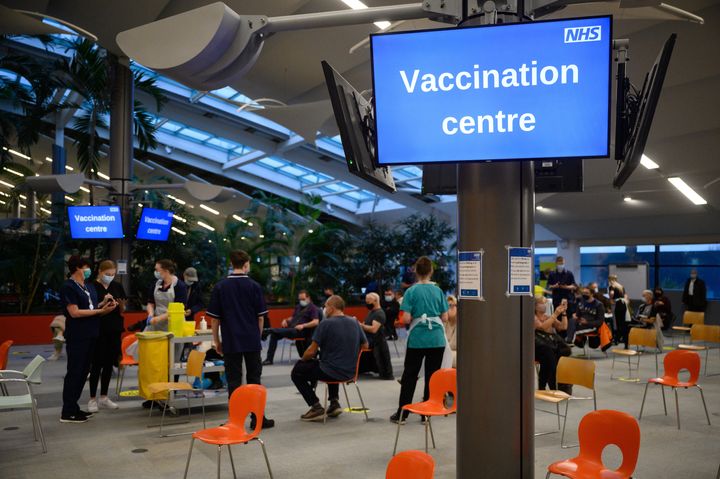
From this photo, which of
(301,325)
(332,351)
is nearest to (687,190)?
(301,325)

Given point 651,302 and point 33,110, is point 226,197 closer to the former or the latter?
point 33,110

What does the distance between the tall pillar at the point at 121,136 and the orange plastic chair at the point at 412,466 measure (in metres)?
11.4

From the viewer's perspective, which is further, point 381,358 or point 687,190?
point 687,190

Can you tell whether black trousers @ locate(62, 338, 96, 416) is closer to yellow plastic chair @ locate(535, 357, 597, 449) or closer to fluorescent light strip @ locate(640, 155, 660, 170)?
yellow plastic chair @ locate(535, 357, 597, 449)

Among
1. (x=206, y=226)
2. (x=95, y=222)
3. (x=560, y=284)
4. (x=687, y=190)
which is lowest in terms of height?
(x=560, y=284)

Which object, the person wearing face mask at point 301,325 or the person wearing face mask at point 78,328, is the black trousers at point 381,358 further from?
the person wearing face mask at point 78,328

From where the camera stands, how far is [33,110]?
540 inches

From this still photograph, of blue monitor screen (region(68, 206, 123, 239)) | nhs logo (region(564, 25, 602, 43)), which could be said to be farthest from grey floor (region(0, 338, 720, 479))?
blue monitor screen (region(68, 206, 123, 239))

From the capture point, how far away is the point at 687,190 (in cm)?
1584

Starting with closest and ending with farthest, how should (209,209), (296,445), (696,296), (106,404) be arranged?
(296,445), (106,404), (696,296), (209,209)

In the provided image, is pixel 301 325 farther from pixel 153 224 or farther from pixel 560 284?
pixel 560 284

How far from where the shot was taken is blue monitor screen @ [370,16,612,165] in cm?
283

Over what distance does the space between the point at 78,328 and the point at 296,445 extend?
8.17 feet

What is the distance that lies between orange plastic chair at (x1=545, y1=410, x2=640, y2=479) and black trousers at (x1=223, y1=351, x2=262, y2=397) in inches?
123
